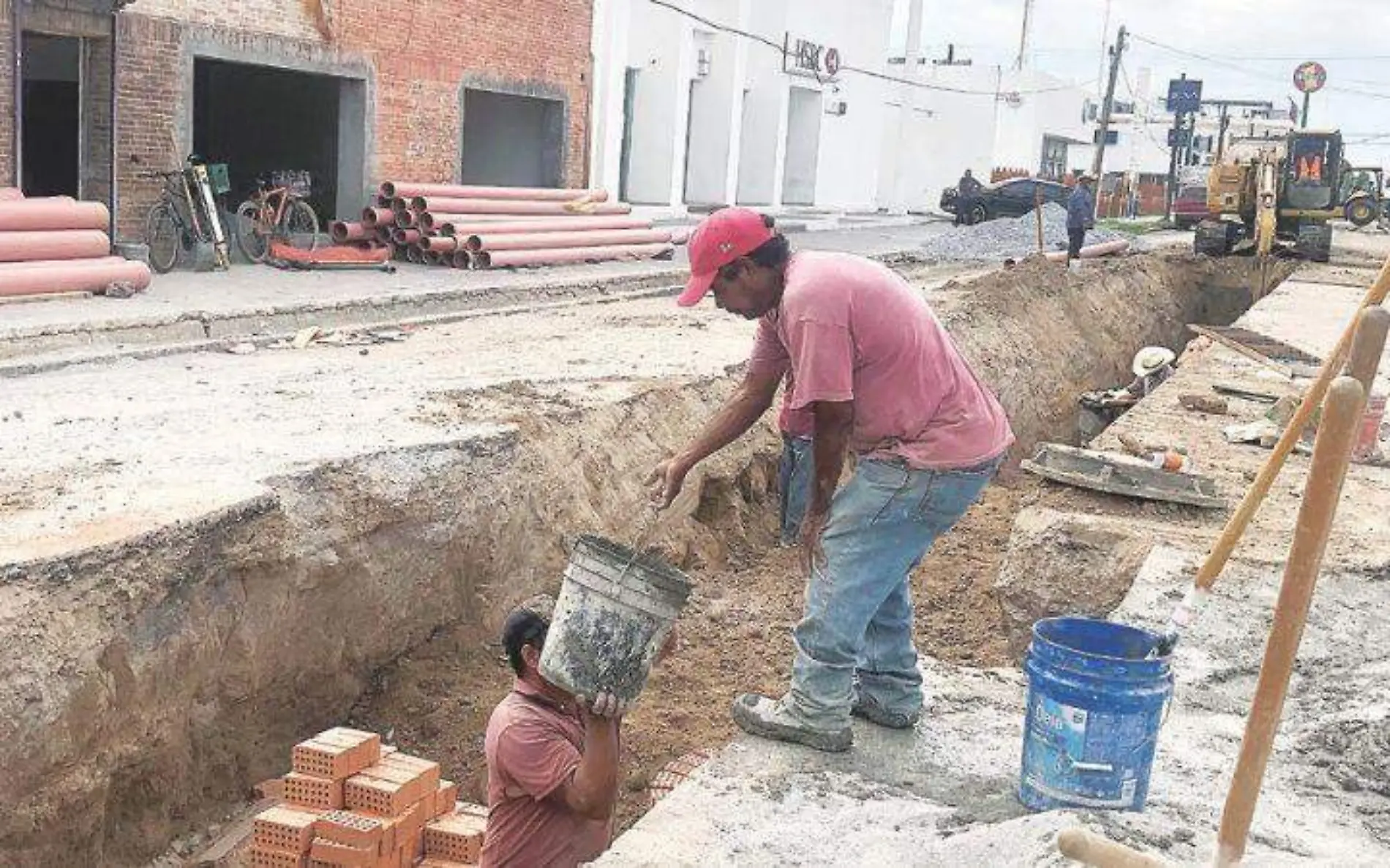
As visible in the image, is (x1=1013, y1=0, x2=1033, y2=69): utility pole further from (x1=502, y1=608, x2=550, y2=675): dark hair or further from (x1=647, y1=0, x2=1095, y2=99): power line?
(x1=502, y1=608, x2=550, y2=675): dark hair

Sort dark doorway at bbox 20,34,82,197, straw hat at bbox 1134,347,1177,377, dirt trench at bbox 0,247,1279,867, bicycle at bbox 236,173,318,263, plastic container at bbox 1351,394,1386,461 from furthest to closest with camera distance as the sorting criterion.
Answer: dark doorway at bbox 20,34,82,197 → bicycle at bbox 236,173,318,263 → straw hat at bbox 1134,347,1177,377 → plastic container at bbox 1351,394,1386,461 → dirt trench at bbox 0,247,1279,867

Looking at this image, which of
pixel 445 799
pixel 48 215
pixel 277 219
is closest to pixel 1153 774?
pixel 445 799

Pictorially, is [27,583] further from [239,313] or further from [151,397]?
[239,313]

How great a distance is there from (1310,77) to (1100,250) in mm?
33516

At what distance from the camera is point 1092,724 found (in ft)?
12.8

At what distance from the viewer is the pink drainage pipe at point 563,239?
18.0m

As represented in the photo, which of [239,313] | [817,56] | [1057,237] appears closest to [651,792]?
[239,313]

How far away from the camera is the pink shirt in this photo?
3932mm

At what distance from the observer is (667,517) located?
355 inches

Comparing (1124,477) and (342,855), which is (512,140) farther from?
(342,855)

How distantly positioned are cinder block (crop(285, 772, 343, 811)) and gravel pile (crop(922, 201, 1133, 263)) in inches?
855

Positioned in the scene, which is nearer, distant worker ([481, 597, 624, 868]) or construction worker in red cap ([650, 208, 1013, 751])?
distant worker ([481, 597, 624, 868])

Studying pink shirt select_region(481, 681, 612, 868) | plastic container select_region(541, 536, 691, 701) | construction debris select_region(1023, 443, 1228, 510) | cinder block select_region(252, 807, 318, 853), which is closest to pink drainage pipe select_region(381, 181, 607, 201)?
construction debris select_region(1023, 443, 1228, 510)

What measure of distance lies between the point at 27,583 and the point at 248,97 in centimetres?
1856
